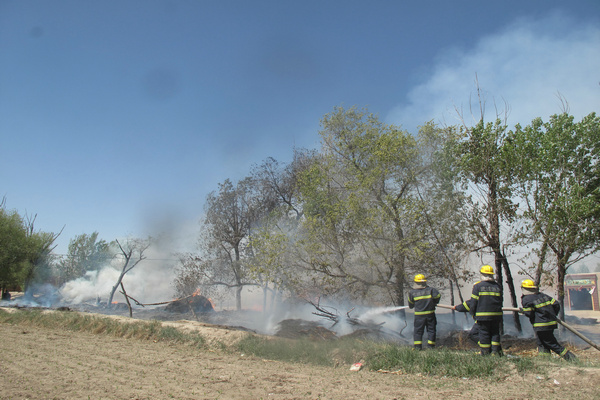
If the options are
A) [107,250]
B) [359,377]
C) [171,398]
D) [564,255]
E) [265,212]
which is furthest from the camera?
[107,250]

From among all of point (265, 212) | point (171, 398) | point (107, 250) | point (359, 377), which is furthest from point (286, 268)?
point (107, 250)

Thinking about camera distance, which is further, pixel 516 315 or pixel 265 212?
pixel 265 212

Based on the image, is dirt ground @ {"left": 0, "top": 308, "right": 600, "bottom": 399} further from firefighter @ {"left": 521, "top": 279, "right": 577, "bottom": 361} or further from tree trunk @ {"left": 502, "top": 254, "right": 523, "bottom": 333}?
tree trunk @ {"left": 502, "top": 254, "right": 523, "bottom": 333}

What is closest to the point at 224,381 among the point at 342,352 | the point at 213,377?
the point at 213,377

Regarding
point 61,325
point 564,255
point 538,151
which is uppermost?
point 538,151

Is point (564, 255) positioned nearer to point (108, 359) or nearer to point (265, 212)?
point (108, 359)

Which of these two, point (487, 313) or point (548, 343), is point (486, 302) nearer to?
point (487, 313)

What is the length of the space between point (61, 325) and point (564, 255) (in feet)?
59.7

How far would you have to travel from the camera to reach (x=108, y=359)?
8273 millimetres

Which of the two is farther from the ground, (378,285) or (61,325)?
(378,285)

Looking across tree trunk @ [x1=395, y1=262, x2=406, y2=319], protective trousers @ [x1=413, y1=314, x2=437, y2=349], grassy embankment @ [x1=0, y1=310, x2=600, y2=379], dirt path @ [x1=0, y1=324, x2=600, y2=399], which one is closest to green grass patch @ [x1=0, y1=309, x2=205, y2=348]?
grassy embankment @ [x1=0, y1=310, x2=600, y2=379]

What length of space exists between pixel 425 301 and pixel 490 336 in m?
1.62

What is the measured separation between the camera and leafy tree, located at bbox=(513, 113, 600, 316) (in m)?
11.5

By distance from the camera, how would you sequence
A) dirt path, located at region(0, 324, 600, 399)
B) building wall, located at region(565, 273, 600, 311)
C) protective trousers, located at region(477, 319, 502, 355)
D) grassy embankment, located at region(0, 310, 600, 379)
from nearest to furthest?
dirt path, located at region(0, 324, 600, 399) < grassy embankment, located at region(0, 310, 600, 379) < protective trousers, located at region(477, 319, 502, 355) < building wall, located at region(565, 273, 600, 311)
